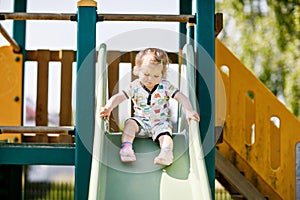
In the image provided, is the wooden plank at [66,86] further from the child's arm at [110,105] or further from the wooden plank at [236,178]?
the child's arm at [110,105]

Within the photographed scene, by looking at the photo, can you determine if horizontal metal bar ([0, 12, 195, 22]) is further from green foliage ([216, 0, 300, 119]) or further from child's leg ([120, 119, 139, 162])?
green foliage ([216, 0, 300, 119])

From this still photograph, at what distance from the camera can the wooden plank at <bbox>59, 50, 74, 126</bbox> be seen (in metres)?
7.17

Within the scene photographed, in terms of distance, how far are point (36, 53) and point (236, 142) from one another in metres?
2.29

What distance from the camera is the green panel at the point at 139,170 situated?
4.48 meters

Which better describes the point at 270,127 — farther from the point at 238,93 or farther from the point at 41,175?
the point at 41,175

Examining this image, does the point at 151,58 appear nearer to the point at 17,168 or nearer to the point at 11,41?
the point at 11,41

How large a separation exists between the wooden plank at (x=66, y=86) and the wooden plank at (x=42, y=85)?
177 millimetres

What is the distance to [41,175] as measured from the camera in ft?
50.8

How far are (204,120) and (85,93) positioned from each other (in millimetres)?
867

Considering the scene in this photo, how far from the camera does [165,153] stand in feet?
15.5

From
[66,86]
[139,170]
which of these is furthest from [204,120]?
[66,86]

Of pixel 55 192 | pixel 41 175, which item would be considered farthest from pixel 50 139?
pixel 41 175

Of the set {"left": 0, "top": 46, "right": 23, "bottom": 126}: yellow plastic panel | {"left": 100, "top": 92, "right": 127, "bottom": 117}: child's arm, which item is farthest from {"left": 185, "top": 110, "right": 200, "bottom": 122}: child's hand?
{"left": 0, "top": 46, "right": 23, "bottom": 126}: yellow plastic panel

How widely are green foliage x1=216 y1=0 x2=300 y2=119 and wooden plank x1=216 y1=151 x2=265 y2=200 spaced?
8041 millimetres
